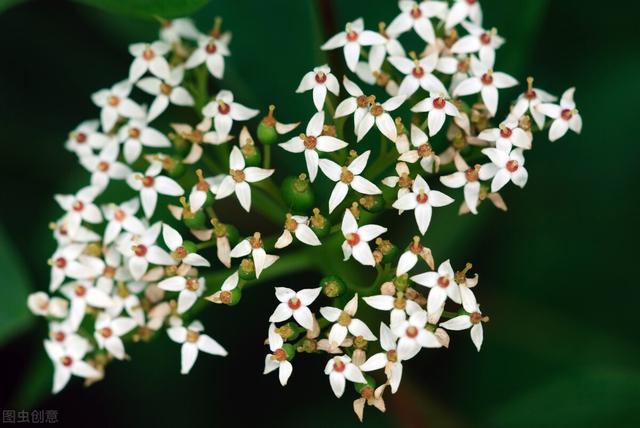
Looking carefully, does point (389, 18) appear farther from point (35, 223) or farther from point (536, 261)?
point (35, 223)

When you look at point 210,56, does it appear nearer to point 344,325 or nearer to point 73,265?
point 73,265

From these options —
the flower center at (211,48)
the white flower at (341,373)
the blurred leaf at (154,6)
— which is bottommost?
the white flower at (341,373)

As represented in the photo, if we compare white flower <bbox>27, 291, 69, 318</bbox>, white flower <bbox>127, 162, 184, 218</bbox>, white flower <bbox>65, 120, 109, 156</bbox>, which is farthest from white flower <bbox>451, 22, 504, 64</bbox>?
white flower <bbox>27, 291, 69, 318</bbox>

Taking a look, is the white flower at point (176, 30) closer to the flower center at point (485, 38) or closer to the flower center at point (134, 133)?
the flower center at point (134, 133)

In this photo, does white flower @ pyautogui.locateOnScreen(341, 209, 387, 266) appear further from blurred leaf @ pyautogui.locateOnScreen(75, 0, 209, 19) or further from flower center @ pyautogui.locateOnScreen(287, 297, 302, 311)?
blurred leaf @ pyautogui.locateOnScreen(75, 0, 209, 19)

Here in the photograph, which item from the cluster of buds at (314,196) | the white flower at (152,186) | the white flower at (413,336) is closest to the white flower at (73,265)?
the cluster of buds at (314,196)

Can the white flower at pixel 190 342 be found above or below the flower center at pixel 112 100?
below

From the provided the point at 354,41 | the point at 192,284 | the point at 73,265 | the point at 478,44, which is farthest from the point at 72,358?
the point at 478,44
